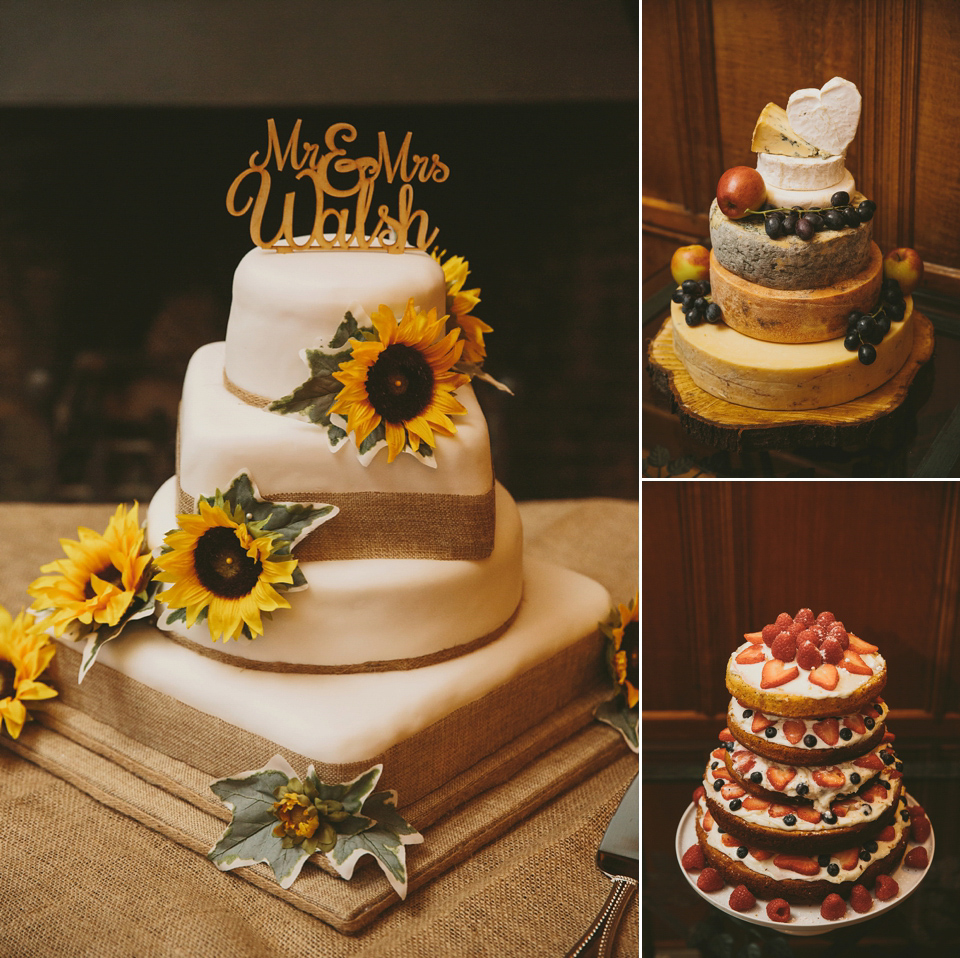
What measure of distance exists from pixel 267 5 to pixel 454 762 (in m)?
2.07

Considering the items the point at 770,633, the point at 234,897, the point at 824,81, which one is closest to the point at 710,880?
the point at 770,633

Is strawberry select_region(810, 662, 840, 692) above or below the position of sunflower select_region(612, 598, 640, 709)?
above

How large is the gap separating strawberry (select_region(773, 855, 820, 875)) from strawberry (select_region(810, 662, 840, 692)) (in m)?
0.35

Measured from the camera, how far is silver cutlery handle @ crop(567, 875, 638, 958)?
1.95 metres

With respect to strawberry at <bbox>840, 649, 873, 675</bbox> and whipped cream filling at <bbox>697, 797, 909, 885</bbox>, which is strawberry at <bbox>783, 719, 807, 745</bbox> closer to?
strawberry at <bbox>840, 649, 873, 675</bbox>

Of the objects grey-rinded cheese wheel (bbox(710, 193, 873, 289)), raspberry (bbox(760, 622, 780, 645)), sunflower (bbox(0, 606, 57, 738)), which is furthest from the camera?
sunflower (bbox(0, 606, 57, 738))

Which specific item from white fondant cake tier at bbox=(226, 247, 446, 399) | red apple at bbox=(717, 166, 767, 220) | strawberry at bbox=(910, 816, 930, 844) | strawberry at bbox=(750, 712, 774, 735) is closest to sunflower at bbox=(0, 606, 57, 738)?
white fondant cake tier at bbox=(226, 247, 446, 399)

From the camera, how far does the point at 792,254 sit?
2164 mm

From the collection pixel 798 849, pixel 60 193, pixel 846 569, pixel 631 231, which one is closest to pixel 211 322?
→ pixel 60 193

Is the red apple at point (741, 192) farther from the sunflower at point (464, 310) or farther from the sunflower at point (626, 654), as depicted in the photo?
the sunflower at point (626, 654)

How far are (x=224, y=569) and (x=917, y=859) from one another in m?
1.50

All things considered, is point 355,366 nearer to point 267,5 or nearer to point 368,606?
point 368,606

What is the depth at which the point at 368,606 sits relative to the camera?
2.08 meters

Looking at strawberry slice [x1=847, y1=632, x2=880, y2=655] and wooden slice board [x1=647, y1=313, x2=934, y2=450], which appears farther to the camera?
wooden slice board [x1=647, y1=313, x2=934, y2=450]
